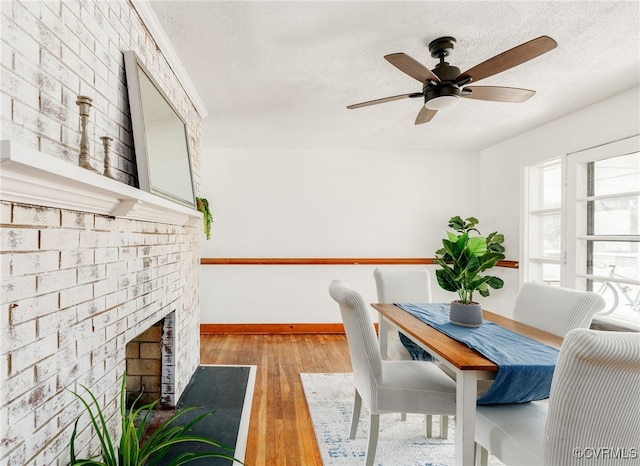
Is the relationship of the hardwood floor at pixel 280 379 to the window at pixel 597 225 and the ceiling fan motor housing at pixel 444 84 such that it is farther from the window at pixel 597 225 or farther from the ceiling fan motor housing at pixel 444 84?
the window at pixel 597 225

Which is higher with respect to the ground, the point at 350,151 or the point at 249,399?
the point at 350,151

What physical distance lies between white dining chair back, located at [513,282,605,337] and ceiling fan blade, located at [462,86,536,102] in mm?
1103

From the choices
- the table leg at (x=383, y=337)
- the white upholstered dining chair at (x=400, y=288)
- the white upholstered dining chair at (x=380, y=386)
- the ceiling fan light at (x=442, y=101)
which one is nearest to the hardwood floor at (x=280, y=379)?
the white upholstered dining chair at (x=380, y=386)

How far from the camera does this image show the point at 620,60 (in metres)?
2.14

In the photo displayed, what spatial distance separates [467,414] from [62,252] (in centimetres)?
146

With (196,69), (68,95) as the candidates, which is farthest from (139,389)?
(196,69)

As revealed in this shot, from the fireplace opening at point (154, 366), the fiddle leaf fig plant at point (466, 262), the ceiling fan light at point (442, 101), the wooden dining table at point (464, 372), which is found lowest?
the fireplace opening at point (154, 366)

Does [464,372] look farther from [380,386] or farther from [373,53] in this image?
[373,53]

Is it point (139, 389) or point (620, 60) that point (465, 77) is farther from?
point (139, 389)

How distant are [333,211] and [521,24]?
289 centimetres

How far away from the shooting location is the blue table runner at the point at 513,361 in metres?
1.29

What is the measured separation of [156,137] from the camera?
1792mm

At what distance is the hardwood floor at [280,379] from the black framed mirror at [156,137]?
1463 mm

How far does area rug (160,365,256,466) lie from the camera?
1.88 metres
